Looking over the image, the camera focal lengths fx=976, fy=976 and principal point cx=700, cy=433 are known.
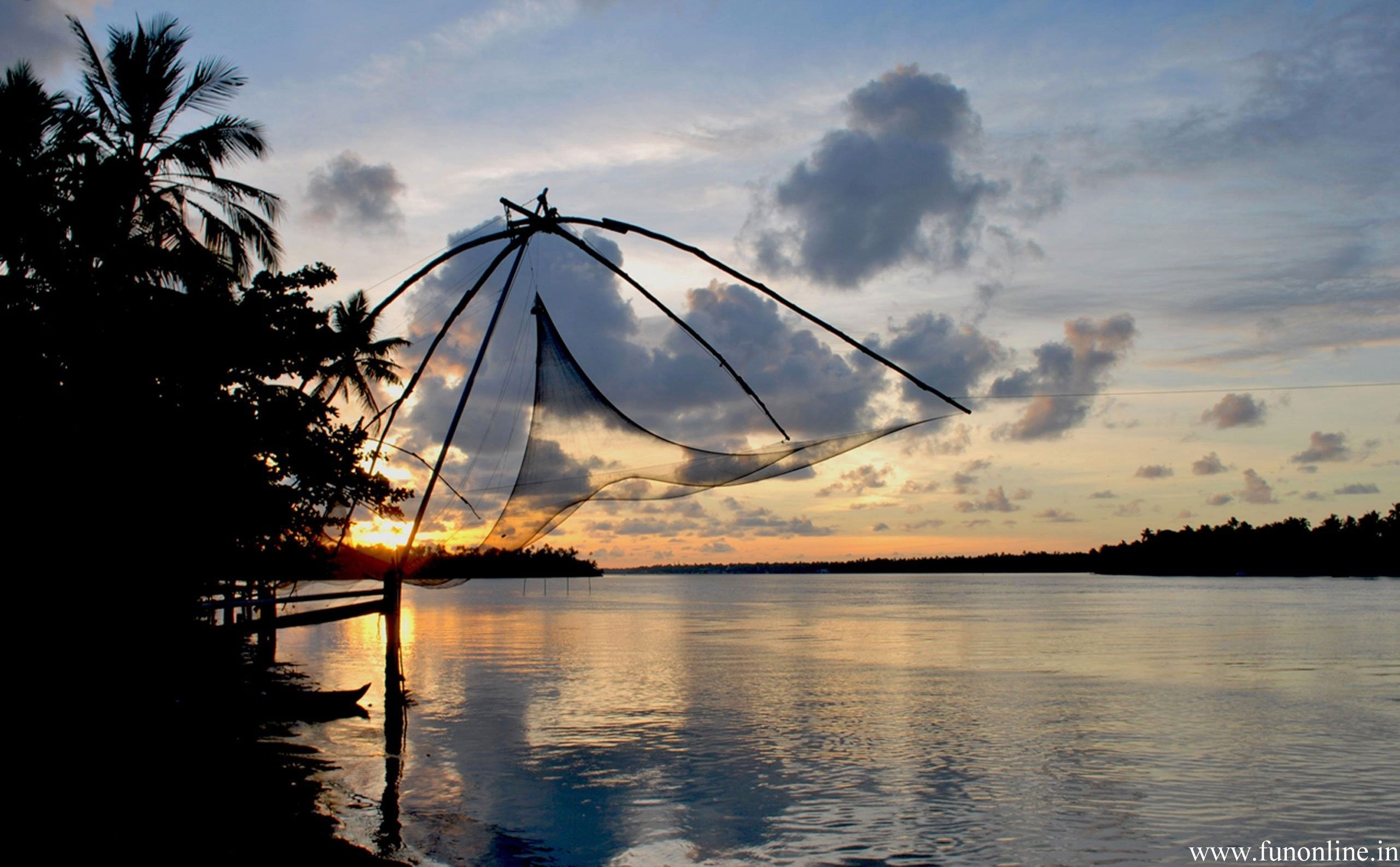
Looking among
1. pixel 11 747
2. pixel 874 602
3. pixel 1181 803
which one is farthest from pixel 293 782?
pixel 874 602

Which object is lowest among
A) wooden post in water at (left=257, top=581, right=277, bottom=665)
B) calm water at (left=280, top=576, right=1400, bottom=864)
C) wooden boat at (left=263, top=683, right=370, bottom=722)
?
calm water at (left=280, top=576, right=1400, bottom=864)

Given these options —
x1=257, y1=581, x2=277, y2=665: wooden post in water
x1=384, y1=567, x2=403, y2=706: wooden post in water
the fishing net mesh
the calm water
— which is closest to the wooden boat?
the calm water

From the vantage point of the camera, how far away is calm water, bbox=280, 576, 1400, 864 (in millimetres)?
10570

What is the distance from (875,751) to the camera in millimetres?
15562

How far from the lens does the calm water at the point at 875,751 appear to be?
1057cm

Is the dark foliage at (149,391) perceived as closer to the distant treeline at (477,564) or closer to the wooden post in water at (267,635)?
the distant treeline at (477,564)

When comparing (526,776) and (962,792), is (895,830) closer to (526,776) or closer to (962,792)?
(962,792)

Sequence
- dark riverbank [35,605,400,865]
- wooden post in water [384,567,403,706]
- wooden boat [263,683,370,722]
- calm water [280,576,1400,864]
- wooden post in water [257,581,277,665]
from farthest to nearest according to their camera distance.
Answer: wooden post in water [257,581,277,665]
wooden boat [263,683,370,722]
wooden post in water [384,567,403,706]
calm water [280,576,1400,864]
dark riverbank [35,605,400,865]

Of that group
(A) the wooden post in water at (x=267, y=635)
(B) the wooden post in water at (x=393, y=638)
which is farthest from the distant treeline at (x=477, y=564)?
(A) the wooden post in water at (x=267, y=635)

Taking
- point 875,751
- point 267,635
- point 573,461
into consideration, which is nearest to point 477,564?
point 573,461

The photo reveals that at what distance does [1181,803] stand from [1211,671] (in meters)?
16.1

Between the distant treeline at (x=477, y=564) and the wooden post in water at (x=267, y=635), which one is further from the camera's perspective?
the wooden post in water at (x=267, y=635)

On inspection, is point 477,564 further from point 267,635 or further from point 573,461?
point 267,635

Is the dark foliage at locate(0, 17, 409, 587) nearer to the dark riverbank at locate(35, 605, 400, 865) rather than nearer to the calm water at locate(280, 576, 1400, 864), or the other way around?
the dark riverbank at locate(35, 605, 400, 865)
